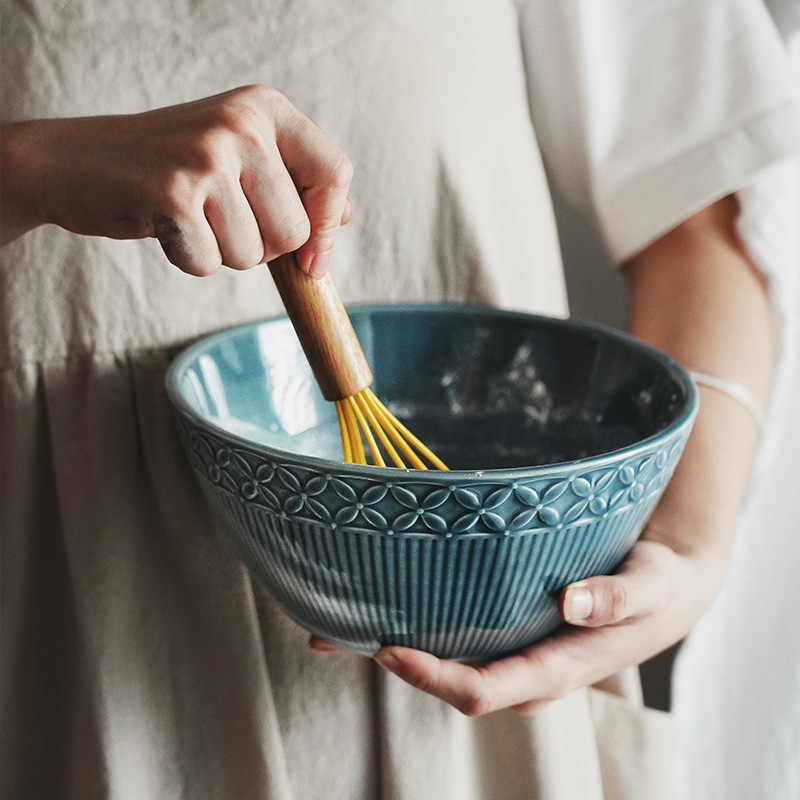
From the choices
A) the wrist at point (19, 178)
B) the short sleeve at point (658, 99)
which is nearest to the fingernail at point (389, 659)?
the wrist at point (19, 178)

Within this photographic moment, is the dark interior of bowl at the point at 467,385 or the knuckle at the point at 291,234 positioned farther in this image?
the dark interior of bowl at the point at 467,385

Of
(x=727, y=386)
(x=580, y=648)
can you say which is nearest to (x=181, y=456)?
(x=580, y=648)

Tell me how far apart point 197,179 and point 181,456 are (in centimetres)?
17

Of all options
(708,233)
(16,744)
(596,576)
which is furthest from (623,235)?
(16,744)

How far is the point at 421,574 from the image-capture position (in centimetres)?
26

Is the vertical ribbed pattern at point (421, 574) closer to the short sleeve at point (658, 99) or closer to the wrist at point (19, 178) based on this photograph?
the wrist at point (19, 178)

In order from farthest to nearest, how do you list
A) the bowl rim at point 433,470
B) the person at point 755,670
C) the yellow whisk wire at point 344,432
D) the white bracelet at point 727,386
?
the person at point 755,670 → the white bracelet at point 727,386 → the yellow whisk wire at point 344,432 → the bowl rim at point 433,470

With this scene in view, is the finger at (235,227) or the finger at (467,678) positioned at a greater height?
the finger at (235,227)

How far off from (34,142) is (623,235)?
373mm

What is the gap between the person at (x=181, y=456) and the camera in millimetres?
319

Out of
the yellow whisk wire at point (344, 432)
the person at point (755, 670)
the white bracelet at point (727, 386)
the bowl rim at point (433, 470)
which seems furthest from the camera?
the person at point (755, 670)

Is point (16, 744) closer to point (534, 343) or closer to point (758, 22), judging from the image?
point (534, 343)

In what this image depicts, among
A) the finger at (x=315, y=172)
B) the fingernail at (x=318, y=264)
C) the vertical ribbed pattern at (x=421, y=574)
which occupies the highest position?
the finger at (x=315, y=172)

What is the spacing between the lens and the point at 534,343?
421 mm
